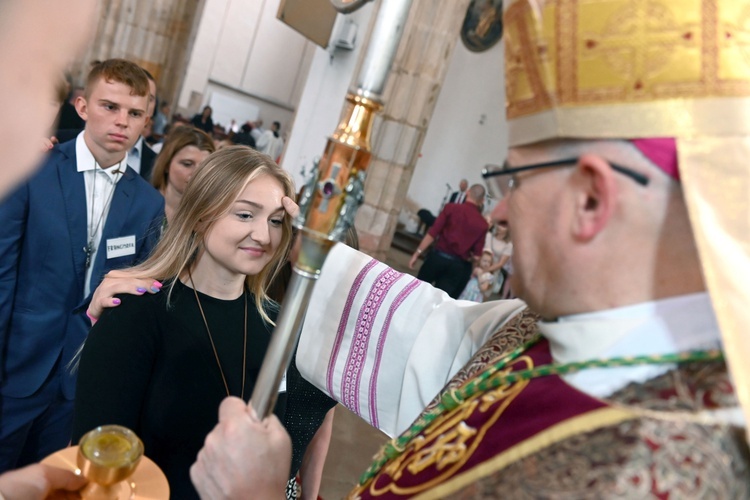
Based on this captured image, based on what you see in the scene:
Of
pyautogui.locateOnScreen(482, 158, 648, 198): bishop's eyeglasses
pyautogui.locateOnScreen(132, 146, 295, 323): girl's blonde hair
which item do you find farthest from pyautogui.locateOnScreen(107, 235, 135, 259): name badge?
pyautogui.locateOnScreen(482, 158, 648, 198): bishop's eyeglasses

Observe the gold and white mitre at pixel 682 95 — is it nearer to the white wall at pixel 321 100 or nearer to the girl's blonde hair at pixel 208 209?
the girl's blonde hair at pixel 208 209

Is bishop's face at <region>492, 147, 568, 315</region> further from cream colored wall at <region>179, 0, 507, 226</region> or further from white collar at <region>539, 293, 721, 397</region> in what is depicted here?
cream colored wall at <region>179, 0, 507, 226</region>

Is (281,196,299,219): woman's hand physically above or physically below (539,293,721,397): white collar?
below

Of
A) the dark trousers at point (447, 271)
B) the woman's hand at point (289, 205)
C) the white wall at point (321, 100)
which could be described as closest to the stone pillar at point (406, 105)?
the white wall at point (321, 100)

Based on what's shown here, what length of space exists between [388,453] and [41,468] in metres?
0.57

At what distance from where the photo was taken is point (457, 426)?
1.07 m

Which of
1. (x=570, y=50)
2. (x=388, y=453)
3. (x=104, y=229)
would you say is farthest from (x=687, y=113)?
(x=104, y=229)

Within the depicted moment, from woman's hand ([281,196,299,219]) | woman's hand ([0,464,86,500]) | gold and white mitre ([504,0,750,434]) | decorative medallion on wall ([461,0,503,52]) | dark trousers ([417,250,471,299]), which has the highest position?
decorative medallion on wall ([461,0,503,52])

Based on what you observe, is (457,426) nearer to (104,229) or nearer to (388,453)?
(388,453)

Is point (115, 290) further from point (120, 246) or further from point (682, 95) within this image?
point (682, 95)

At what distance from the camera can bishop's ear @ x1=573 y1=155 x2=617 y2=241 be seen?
0.89 m

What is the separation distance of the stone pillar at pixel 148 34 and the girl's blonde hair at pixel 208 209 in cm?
955

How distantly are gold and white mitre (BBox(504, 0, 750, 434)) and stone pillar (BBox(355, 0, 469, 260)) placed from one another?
6551 millimetres

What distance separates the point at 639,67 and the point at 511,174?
0.25m
